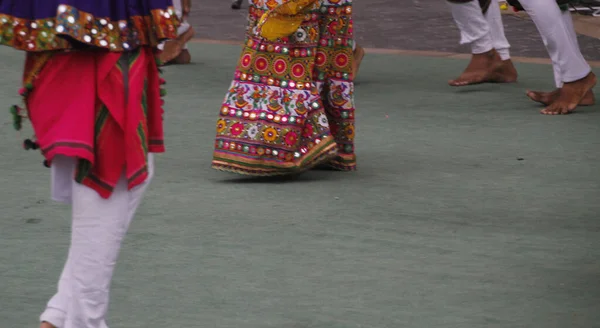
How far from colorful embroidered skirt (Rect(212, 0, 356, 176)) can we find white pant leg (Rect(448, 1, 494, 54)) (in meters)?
2.94

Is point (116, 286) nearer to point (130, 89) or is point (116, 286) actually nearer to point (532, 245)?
point (130, 89)

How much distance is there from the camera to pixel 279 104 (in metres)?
5.53

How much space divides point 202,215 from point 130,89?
6.91ft

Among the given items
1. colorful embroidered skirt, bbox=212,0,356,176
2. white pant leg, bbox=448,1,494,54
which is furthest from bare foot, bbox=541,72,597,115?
colorful embroidered skirt, bbox=212,0,356,176

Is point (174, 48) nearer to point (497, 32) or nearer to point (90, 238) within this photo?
point (497, 32)

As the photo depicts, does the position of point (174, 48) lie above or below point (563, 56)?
below

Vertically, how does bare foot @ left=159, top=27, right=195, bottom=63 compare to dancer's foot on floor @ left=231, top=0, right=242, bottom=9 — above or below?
above

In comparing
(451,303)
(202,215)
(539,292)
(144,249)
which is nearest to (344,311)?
(451,303)

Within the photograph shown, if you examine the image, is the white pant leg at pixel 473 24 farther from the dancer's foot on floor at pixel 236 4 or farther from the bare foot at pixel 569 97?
the dancer's foot on floor at pixel 236 4

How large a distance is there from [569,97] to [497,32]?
1.26m

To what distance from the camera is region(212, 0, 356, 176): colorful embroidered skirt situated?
550cm

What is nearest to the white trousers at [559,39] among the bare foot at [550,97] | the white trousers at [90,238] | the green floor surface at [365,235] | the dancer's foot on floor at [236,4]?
the bare foot at [550,97]

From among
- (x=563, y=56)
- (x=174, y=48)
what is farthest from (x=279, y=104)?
(x=174, y=48)

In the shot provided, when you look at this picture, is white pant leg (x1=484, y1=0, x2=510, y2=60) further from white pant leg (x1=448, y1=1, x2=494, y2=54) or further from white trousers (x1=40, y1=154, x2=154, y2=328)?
white trousers (x1=40, y1=154, x2=154, y2=328)
